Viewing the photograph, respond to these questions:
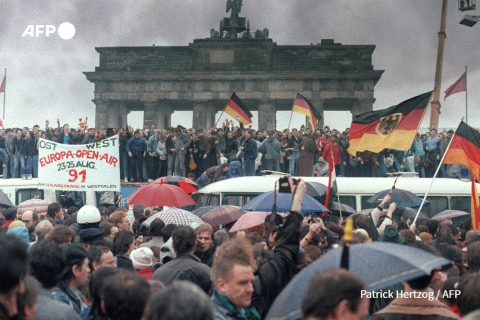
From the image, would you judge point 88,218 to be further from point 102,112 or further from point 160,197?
point 102,112

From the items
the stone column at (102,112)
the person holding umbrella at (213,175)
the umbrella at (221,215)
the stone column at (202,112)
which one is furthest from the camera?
the stone column at (102,112)

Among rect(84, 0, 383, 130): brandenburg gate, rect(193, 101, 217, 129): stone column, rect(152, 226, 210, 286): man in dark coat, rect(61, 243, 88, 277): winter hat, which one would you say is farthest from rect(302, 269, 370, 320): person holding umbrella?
rect(193, 101, 217, 129): stone column

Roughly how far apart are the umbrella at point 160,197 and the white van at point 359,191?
3216 mm

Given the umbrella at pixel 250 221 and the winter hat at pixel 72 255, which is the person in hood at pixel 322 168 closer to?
the umbrella at pixel 250 221

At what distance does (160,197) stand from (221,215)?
5.80 ft

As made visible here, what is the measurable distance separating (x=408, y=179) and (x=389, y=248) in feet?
44.8

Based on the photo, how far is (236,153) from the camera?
21.0 m

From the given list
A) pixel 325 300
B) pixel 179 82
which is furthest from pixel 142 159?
pixel 179 82

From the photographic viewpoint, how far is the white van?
51.9 feet

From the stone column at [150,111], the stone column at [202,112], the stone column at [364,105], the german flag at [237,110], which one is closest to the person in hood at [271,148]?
the german flag at [237,110]

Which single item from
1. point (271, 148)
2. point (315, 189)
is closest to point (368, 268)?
point (315, 189)

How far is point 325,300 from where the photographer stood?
2877 millimetres

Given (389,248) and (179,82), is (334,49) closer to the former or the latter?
(179,82)

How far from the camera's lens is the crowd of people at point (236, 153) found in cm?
2036
